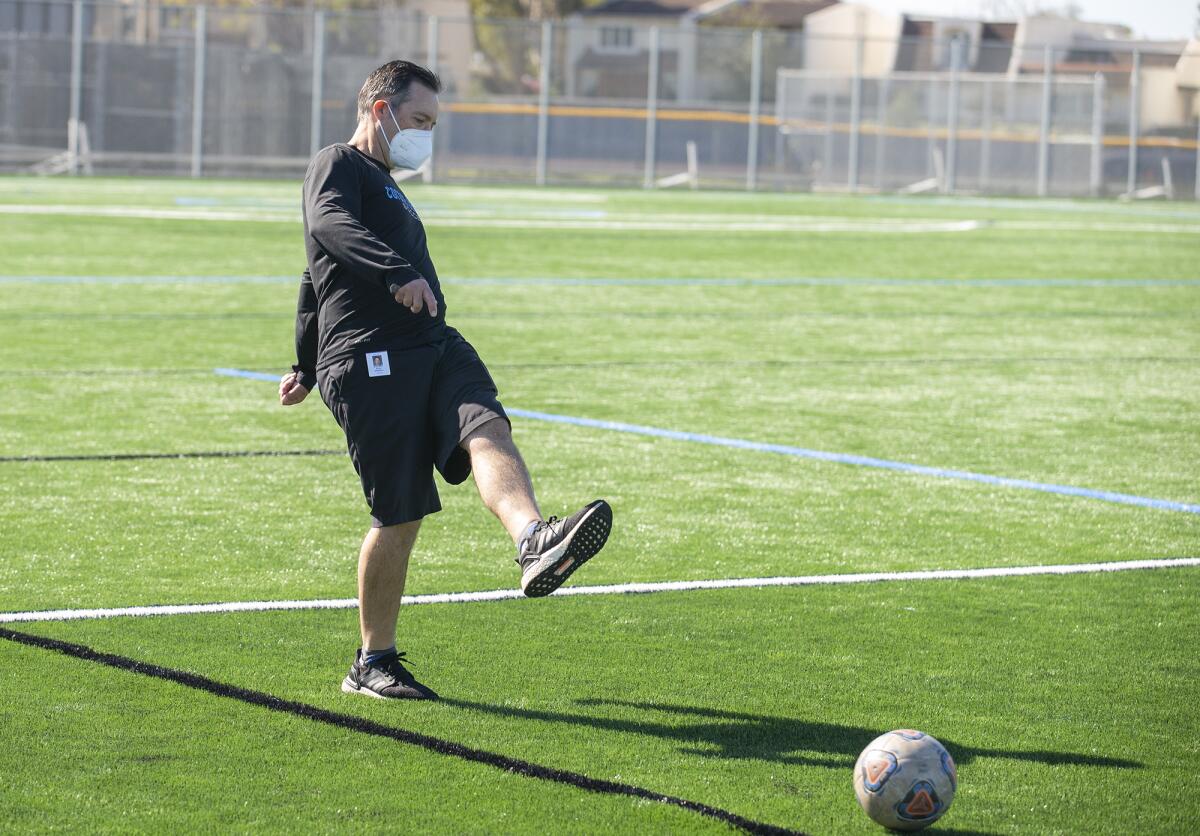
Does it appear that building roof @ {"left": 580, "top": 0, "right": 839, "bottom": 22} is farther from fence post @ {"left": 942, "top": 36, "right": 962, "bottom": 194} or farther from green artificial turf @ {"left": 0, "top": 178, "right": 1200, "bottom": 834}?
green artificial turf @ {"left": 0, "top": 178, "right": 1200, "bottom": 834}

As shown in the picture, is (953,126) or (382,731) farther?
(953,126)

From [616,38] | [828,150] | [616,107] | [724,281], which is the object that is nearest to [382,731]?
[724,281]

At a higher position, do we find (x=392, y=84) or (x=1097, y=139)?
(x=1097, y=139)

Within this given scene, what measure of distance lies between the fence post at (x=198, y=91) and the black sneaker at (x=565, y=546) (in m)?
35.0

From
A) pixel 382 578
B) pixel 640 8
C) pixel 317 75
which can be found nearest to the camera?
pixel 382 578

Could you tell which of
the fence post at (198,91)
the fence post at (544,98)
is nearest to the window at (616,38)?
the fence post at (544,98)

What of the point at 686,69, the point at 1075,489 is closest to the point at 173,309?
the point at 1075,489

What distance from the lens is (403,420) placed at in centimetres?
524

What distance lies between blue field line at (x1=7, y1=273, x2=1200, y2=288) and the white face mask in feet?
42.7

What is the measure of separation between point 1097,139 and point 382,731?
4149cm

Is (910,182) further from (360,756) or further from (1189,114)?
(360,756)

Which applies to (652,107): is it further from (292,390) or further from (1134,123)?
A: (292,390)

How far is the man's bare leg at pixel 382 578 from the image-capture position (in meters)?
5.36

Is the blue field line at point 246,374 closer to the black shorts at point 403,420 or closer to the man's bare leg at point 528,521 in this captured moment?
the black shorts at point 403,420
